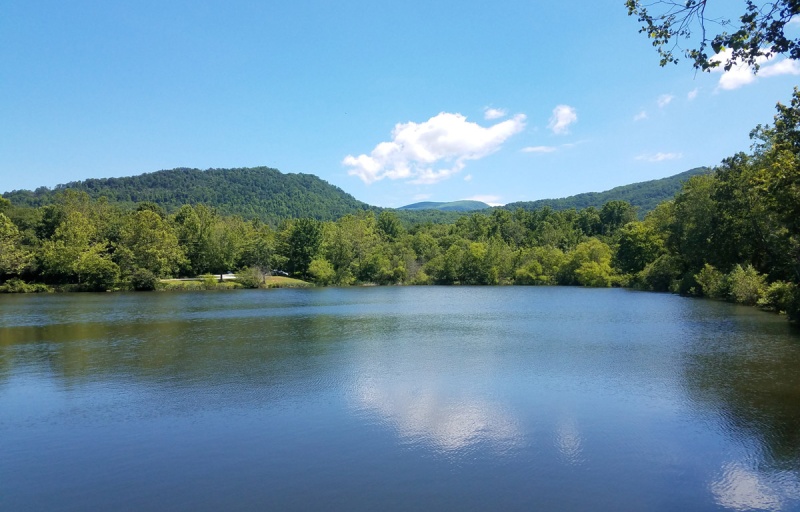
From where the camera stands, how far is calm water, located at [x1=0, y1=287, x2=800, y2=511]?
9508 millimetres

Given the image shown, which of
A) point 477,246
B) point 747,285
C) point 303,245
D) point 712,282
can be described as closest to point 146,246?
point 303,245

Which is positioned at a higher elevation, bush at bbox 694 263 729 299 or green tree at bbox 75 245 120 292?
green tree at bbox 75 245 120 292

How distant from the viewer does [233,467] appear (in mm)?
10602

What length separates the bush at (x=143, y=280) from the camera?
7138 centimetres

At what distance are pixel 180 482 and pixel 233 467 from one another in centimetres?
103

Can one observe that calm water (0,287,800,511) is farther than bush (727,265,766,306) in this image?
No

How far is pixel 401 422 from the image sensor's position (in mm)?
13438

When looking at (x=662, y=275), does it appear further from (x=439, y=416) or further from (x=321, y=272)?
(x=439, y=416)

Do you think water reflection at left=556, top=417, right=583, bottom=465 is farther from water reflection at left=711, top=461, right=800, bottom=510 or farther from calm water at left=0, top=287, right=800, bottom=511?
water reflection at left=711, top=461, right=800, bottom=510

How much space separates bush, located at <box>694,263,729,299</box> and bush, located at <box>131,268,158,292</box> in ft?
222

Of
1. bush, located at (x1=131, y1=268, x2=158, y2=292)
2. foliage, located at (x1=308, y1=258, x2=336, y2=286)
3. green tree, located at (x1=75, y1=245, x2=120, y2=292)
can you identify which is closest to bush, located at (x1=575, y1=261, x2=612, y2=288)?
foliage, located at (x1=308, y1=258, x2=336, y2=286)

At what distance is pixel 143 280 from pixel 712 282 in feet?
227

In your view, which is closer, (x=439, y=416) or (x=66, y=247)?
(x=439, y=416)

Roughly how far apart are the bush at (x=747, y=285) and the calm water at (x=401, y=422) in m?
16.4
